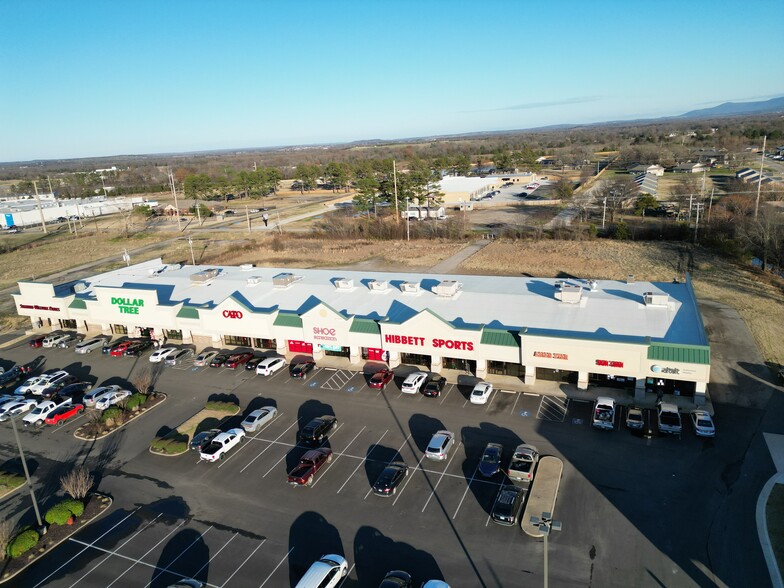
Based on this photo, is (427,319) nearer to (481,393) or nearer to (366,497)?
(481,393)

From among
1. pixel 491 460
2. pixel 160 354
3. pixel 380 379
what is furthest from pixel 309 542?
pixel 160 354

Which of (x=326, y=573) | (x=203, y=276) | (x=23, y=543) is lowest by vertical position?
(x=23, y=543)

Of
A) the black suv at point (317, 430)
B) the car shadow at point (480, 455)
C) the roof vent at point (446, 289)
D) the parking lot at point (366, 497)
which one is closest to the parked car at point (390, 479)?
the parking lot at point (366, 497)

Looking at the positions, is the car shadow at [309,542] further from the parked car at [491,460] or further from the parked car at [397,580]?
the parked car at [491,460]

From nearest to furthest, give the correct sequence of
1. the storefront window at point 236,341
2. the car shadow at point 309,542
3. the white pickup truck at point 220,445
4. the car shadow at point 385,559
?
the car shadow at point 385,559 < the car shadow at point 309,542 < the white pickup truck at point 220,445 < the storefront window at point 236,341

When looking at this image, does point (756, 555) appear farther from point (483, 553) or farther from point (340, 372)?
point (340, 372)

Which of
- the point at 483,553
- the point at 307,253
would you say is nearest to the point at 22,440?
the point at 483,553

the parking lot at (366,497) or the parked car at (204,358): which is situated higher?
the parked car at (204,358)
